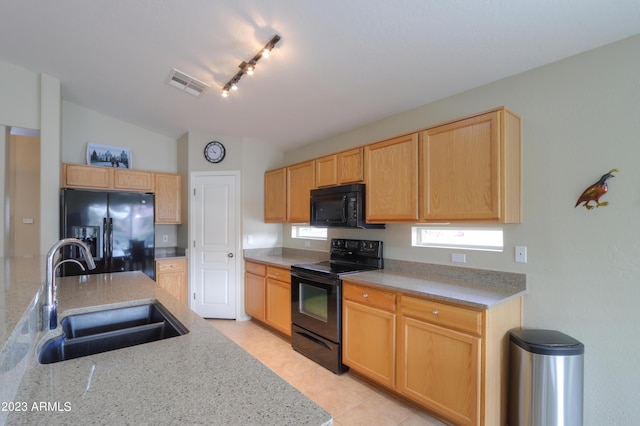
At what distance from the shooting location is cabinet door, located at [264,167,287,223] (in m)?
3.83

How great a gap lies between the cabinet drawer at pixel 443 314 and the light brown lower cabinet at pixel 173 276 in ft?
10.0

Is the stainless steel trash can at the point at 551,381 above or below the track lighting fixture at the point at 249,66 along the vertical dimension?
below

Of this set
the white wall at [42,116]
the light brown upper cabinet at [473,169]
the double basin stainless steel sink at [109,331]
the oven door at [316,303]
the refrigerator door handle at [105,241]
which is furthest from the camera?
the refrigerator door handle at [105,241]

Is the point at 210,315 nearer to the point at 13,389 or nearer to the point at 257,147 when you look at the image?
the point at 257,147

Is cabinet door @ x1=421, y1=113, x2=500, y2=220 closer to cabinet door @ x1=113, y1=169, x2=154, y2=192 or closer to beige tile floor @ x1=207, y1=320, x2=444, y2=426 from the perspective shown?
beige tile floor @ x1=207, y1=320, x2=444, y2=426

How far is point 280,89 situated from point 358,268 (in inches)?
74.4

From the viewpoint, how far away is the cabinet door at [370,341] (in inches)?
88.0

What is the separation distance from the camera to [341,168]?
302 cm

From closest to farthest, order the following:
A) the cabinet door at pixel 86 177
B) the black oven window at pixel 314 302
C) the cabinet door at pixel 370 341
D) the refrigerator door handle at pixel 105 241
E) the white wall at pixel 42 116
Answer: the cabinet door at pixel 370 341
the black oven window at pixel 314 302
the white wall at pixel 42 116
the refrigerator door handle at pixel 105 241
the cabinet door at pixel 86 177

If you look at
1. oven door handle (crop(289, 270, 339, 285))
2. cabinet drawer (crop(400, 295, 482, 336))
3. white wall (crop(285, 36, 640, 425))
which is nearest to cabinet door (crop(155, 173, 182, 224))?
oven door handle (crop(289, 270, 339, 285))

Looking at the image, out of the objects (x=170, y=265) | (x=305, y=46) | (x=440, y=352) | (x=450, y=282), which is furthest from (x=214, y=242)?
(x=440, y=352)

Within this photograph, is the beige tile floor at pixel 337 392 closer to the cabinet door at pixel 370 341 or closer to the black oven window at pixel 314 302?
the cabinet door at pixel 370 341

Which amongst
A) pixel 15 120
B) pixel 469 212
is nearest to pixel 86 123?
pixel 15 120

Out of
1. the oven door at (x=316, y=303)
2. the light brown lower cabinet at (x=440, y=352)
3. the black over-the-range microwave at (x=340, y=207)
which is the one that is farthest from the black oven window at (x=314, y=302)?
the black over-the-range microwave at (x=340, y=207)
